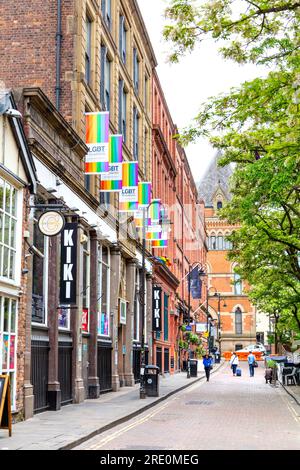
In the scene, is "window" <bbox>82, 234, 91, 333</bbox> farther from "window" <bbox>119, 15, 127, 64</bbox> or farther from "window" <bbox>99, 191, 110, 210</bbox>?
"window" <bbox>119, 15, 127, 64</bbox>

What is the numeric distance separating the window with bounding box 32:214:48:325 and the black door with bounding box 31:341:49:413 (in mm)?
702

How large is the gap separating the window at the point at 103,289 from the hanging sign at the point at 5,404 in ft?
42.2

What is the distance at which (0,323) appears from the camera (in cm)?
1498

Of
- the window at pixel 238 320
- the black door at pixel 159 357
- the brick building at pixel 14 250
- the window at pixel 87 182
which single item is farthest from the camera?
the window at pixel 238 320

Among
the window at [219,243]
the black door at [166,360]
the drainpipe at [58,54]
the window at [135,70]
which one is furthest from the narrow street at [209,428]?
the window at [219,243]

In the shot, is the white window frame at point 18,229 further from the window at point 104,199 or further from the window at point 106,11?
the window at point 106,11

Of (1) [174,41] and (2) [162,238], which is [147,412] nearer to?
(1) [174,41]

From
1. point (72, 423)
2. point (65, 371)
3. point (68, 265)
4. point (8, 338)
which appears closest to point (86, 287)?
point (65, 371)

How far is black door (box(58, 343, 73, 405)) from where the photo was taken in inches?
792

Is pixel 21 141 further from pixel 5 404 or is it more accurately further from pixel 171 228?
pixel 171 228

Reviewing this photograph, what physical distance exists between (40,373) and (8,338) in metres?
Result: 3.09

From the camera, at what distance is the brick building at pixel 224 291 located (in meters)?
109

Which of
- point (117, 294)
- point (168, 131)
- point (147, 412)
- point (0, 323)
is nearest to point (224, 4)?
point (0, 323)
